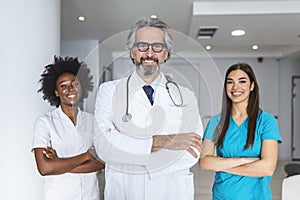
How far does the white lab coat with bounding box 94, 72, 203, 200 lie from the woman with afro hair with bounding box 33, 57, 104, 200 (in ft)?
0.30

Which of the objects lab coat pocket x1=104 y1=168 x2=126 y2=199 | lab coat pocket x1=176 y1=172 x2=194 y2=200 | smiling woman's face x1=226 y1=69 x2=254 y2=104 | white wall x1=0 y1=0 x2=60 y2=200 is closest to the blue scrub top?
smiling woman's face x1=226 y1=69 x2=254 y2=104

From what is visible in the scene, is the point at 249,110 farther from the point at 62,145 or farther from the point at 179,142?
the point at 62,145

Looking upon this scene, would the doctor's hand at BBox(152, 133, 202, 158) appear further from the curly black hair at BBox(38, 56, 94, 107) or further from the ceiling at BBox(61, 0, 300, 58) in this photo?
the ceiling at BBox(61, 0, 300, 58)

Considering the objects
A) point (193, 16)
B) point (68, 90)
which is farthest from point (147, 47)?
point (193, 16)

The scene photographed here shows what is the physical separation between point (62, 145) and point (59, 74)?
0.83ft

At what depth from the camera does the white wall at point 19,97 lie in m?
1.31

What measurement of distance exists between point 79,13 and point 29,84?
1751 mm

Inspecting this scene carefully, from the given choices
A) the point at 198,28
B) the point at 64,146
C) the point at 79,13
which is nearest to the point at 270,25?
the point at 198,28

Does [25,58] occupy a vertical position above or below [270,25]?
below

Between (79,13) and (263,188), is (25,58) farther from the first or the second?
(79,13)

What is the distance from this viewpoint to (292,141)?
6.17 metres

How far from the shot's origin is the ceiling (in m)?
2.71

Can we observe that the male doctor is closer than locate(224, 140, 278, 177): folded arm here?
Yes

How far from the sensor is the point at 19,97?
54.7 inches
